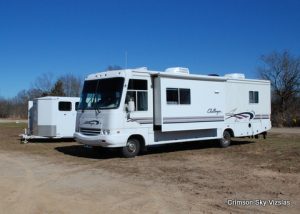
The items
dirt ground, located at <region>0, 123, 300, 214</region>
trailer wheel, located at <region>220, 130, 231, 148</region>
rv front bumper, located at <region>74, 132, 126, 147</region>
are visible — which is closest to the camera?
dirt ground, located at <region>0, 123, 300, 214</region>

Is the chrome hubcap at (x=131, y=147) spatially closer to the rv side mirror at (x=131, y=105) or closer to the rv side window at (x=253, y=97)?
the rv side mirror at (x=131, y=105)

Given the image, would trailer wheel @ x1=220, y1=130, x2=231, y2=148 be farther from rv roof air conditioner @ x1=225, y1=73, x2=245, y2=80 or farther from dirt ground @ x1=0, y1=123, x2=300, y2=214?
rv roof air conditioner @ x1=225, y1=73, x2=245, y2=80

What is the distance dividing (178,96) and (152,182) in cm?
650

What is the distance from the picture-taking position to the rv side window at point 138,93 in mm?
14422

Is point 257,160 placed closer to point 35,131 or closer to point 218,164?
point 218,164

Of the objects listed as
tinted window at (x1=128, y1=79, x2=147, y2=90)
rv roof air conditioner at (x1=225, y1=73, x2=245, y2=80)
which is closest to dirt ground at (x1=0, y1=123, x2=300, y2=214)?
tinted window at (x1=128, y1=79, x2=147, y2=90)

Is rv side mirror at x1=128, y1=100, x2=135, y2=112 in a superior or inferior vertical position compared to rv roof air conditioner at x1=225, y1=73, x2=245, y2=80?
inferior

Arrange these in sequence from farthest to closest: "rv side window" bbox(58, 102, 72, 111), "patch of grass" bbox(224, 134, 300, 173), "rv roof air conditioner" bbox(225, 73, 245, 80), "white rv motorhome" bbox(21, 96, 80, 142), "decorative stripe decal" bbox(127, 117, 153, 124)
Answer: "rv side window" bbox(58, 102, 72, 111)
"white rv motorhome" bbox(21, 96, 80, 142)
"rv roof air conditioner" bbox(225, 73, 245, 80)
"decorative stripe decal" bbox(127, 117, 153, 124)
"patch of grass" bbox(224, 134, 300, 173)

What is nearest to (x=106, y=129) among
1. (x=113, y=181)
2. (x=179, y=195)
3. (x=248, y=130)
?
(x=113, y=181)

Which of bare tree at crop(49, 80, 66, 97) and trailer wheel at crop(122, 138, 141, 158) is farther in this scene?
bare tree at crop(49, 80, 66, 97)

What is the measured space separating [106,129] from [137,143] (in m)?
1.50

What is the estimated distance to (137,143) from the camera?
15062 millimetres

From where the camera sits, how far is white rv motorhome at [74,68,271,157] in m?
14.2

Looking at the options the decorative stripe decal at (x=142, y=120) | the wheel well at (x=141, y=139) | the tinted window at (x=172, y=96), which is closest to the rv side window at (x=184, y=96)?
the tinted window at (x=172, y=96)
